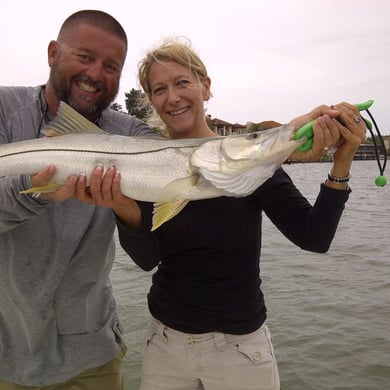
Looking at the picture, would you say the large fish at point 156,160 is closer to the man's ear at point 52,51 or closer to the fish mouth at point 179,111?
the fish mouth at point 179,111

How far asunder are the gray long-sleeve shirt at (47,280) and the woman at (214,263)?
0.91ft

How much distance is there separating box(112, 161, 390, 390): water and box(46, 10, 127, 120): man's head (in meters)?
4.06

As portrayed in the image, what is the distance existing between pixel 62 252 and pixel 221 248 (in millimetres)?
1039

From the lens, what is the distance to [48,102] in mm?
3143

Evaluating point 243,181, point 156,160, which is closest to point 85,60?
point 156,160

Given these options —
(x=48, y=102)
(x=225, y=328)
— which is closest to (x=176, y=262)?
(x=225, y=328)

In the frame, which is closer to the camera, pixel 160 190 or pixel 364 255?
pixel 160 190

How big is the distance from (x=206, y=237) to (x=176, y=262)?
0.89ft

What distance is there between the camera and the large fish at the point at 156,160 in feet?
8.87

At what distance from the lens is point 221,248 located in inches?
115

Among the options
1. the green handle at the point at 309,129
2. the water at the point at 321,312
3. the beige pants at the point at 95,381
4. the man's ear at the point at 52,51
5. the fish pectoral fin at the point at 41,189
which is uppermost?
the man's ear at the point at 52,51

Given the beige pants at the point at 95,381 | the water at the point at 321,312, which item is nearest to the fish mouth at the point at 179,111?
the beige pants at the point at 95,381

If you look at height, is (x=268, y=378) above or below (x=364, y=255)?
above

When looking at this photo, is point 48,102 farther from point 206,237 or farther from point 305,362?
point 305,362
